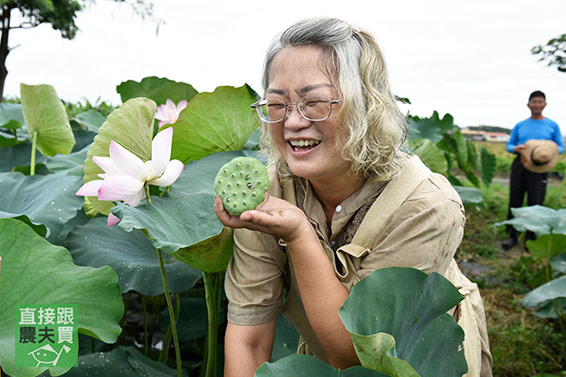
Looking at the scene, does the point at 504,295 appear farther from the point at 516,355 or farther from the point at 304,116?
the point at 304,116

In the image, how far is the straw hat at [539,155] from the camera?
370 cm

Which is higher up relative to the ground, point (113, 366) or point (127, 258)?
point (127, 258)

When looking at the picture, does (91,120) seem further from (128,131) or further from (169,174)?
(169,174)

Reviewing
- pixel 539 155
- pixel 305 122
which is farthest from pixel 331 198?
pixel 539 155

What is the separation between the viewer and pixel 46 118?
4.66ft

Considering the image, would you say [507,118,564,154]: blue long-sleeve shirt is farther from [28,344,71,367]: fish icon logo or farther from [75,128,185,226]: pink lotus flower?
[28,344,71,367]: fish icon logo

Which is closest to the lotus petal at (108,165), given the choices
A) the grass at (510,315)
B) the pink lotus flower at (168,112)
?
the pink lotus flower at (168,112)

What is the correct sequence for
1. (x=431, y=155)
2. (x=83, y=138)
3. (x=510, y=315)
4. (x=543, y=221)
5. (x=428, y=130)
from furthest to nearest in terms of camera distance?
1. (x=428, y=130)
2. (x=431, y=155)
3. (x=510, y=315)
4. (x=543, y=221)
5. (x=83, y=138)

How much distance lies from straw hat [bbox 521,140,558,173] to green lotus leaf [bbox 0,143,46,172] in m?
3.45

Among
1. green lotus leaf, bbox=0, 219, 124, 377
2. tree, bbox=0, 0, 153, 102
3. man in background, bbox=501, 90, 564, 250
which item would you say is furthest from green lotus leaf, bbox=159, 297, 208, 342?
tree, bbox=0, 0, 153, 102

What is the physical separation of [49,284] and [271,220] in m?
0.39

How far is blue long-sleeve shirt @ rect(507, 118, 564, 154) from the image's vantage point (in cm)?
377

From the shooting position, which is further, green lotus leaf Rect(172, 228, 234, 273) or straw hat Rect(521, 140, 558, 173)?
straw hat Rect(521, 140, 558, 173)

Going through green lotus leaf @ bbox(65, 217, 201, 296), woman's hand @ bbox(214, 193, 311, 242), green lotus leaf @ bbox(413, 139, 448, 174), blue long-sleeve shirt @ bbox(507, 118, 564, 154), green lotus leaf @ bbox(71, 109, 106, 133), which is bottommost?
blue long-sleeve shirt @ bbox(507, 118, 564, 154)
